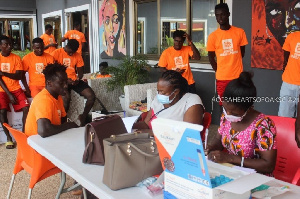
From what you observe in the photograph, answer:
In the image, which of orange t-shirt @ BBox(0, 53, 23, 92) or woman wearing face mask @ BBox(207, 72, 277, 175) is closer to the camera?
woman wearing face mask @ BBox(207, 72, 277, 175)

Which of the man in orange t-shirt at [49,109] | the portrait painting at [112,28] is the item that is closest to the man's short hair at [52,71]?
the man in orange t-shirt at [49,109]

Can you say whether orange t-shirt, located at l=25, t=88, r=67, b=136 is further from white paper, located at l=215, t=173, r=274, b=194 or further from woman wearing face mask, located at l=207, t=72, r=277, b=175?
white paper, located at l=215, t=173, r=274, b=194

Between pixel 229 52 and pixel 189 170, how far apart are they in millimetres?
3212

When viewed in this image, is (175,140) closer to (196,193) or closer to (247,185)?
(196,193)

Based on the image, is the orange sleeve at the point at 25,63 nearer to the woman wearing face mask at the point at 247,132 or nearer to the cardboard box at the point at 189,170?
the woman wearing face mask at the point at 247,132

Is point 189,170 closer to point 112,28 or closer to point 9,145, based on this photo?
point 9,145

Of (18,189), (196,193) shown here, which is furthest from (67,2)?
(196,193)

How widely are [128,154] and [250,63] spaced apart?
4209 millimetres

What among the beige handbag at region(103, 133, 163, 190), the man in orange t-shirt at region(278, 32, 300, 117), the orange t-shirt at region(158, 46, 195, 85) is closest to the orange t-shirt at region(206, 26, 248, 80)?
the man in orange t-shirt at region(278, 32, 300, 117)

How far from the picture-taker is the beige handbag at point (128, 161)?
1.65m

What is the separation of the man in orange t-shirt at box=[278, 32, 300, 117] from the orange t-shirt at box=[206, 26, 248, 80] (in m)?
0.64

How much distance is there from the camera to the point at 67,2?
10.8 m

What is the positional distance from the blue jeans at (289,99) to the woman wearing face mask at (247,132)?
185cm

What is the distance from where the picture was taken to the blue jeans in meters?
3.67
